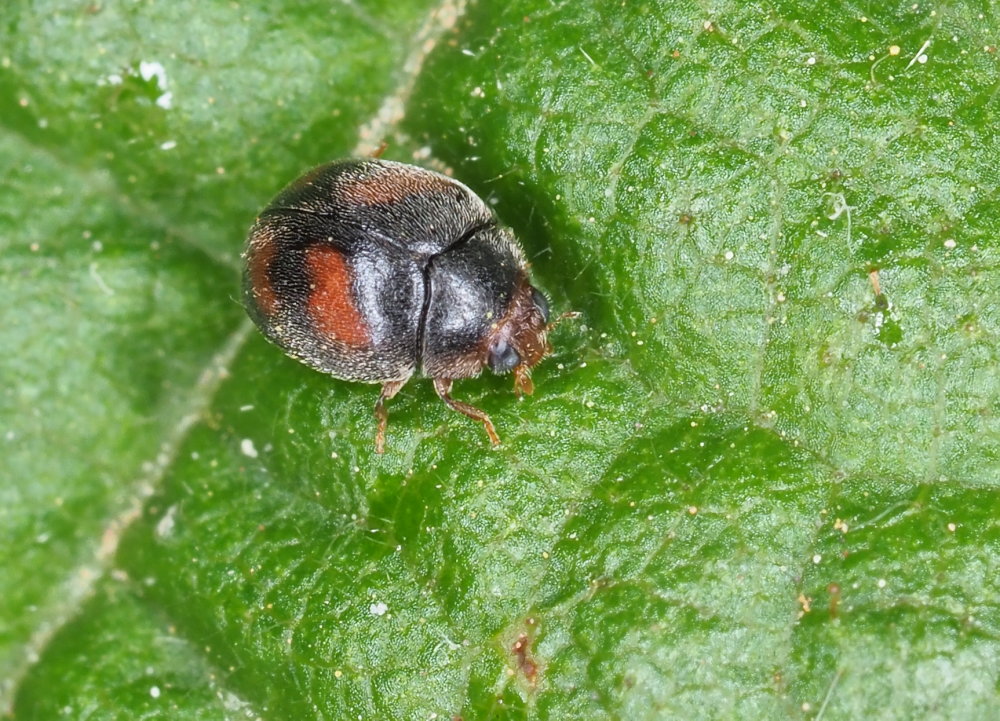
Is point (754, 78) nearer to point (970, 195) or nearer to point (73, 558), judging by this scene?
point (970, 195)

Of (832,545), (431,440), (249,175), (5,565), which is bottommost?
(5,565)

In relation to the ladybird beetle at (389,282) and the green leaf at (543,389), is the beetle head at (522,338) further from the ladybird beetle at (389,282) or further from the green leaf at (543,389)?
the green leaf at (543,389)

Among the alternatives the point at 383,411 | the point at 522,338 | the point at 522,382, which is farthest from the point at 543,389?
the point at 383,411

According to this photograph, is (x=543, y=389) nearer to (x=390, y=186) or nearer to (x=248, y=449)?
(x=390, y=186)

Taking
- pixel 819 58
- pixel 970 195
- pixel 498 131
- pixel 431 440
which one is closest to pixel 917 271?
pixel 970 195

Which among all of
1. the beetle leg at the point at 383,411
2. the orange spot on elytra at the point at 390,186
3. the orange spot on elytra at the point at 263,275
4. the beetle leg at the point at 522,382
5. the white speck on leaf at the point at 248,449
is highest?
the orange spot on elytra at the point at 390,186

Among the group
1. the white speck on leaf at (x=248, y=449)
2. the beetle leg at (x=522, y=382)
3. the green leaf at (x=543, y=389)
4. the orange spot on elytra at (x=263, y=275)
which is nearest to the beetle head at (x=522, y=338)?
the beetle leg at (x=522, y=382)
